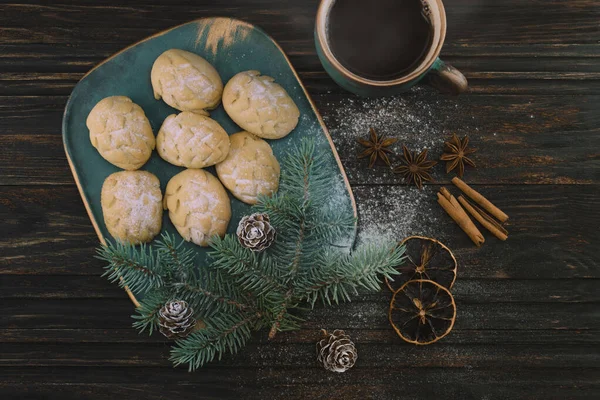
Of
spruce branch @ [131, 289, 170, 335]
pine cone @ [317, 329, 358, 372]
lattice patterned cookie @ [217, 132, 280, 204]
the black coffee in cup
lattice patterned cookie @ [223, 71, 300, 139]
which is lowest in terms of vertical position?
pine cone @ [317, 329, 358, 372]

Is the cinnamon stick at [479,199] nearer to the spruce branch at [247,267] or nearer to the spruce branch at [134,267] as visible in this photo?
the spruce branch at [247,267]

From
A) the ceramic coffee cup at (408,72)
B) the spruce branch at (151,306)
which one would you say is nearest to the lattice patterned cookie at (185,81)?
the ceramic coffee cup at (408,72)

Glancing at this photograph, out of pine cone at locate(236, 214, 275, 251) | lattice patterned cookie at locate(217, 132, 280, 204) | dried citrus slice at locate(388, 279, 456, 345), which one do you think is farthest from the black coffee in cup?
dried citrus slice at locate(388, 279, 456, 345)

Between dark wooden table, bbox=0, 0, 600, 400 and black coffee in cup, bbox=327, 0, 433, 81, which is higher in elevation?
black coffee in cup, bbox=327, 0, 433, 81

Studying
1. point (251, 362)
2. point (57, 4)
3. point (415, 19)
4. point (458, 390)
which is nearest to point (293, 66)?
point (415, 19)

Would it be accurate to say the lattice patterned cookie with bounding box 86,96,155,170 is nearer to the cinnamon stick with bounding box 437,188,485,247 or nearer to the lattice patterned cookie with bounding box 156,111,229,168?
the lattice patterned cookie with bounding box 156,111,229,168

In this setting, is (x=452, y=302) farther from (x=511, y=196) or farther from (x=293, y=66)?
(x=293, y=66)
